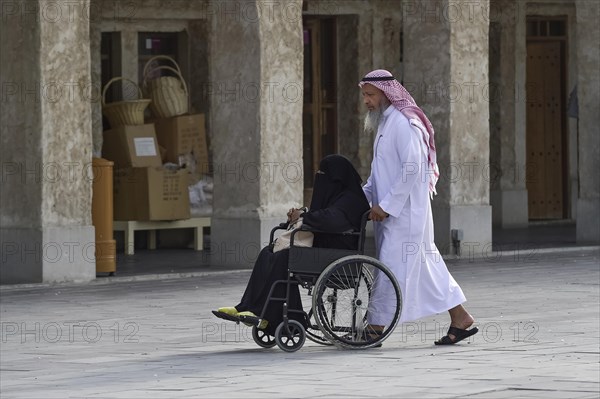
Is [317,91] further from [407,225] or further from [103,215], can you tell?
[407,225]

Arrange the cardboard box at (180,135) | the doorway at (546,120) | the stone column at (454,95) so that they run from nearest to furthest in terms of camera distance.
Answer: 1. the stone column at (454,95)
2. the cardboard box at (180,135)
3. the doorway at (546,120)

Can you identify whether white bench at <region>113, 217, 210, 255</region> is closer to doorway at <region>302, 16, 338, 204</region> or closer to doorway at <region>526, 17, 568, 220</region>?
doorway at <region>302, 16, 338, 204</region>

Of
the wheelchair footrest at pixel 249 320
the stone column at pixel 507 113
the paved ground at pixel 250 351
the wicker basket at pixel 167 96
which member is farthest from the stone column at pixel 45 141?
the stone column at pixel 507 113

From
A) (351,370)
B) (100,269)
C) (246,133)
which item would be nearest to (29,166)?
(100,269)

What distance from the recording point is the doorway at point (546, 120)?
25859 mm

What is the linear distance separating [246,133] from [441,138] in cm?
254

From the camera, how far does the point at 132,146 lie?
2038 cm

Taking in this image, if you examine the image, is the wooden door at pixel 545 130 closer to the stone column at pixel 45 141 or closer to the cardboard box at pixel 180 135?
the cardboard box at pixel 180 135

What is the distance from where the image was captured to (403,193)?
1083cm

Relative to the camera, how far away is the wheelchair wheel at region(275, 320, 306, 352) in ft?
34.7

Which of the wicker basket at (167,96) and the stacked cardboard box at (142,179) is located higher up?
the wicker basket at (167,96)

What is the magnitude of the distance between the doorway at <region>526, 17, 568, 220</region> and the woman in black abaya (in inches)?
600

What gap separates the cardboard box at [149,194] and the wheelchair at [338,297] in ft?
30.5

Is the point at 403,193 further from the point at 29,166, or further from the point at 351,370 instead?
the point at 29,166
